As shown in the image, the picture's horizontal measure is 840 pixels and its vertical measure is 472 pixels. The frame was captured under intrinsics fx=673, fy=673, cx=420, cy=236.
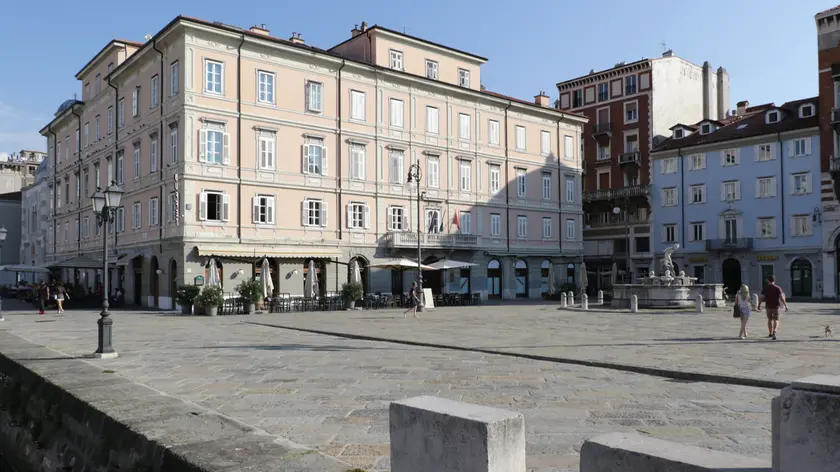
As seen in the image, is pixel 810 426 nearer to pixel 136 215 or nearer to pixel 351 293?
pixel 351 293

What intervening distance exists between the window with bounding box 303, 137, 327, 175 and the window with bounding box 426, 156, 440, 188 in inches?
283

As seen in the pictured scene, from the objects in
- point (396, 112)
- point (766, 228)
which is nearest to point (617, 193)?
point (766, 228)

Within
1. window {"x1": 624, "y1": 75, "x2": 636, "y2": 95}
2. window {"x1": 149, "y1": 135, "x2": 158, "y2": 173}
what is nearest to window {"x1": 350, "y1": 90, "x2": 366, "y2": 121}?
window {"x1": 149, "y1": 135, "x2": 158, "y2": 173}

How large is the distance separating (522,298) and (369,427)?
40068 millimetres

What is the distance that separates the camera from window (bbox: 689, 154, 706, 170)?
49844 millimetres

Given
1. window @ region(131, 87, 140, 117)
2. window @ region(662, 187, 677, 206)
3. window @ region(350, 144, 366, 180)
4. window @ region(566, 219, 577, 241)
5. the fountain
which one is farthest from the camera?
window @ region(662, 187, 677, 206)

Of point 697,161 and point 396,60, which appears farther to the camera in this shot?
point 697,161

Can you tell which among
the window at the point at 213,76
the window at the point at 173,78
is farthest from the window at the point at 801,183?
the window at the point at 173,78

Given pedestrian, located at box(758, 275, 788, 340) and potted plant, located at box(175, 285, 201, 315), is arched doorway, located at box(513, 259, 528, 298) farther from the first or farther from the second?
pedestrian, located at box(758, 275, 788, 340)

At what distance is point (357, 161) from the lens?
37.5 meters

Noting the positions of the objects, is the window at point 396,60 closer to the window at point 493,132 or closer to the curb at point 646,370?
the window at point 493,132

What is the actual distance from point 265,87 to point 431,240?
42.9 feet

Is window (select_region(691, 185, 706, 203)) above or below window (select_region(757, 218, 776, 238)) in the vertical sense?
above

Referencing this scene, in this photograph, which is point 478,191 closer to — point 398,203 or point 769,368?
point 398,203
